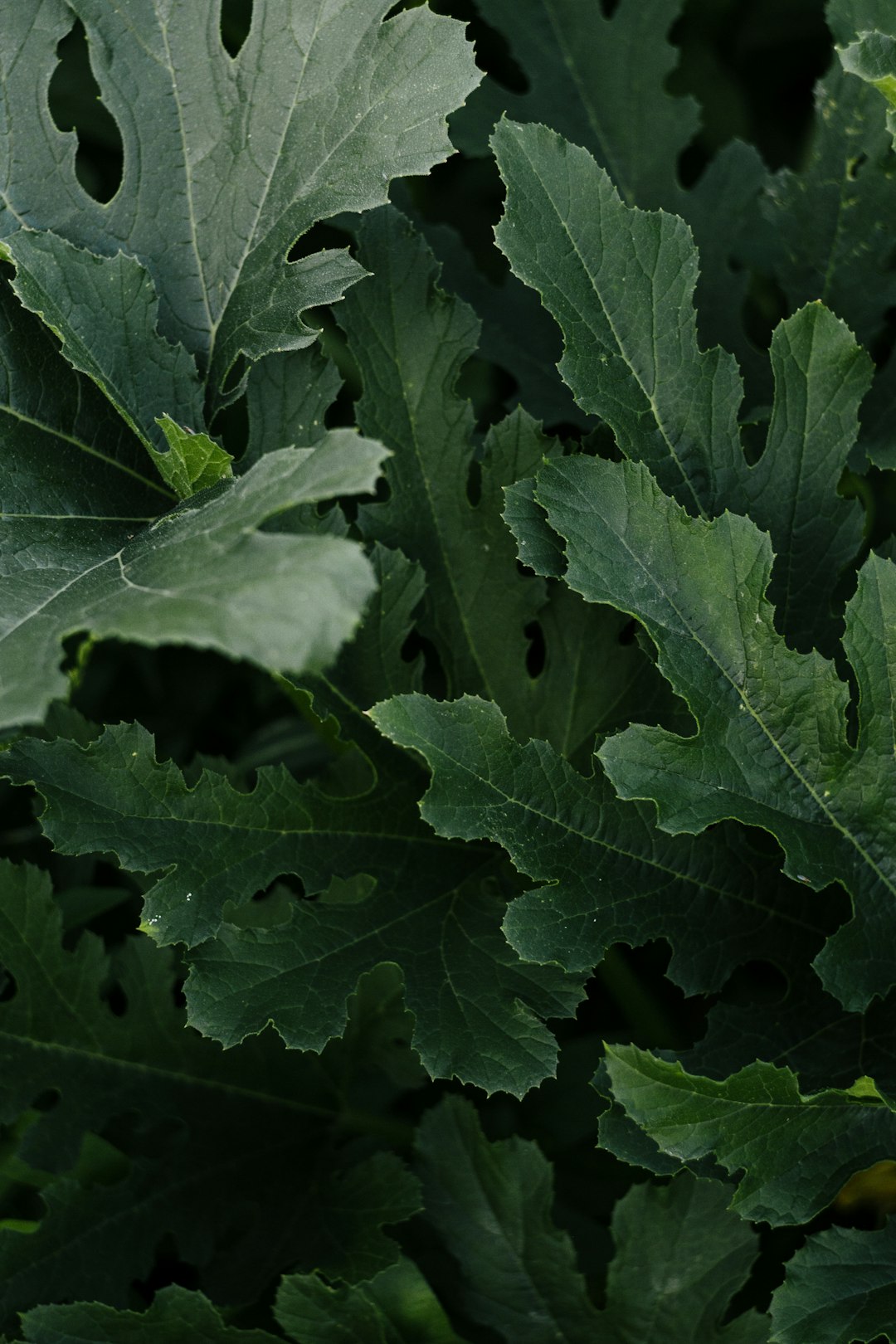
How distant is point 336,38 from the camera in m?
1.06

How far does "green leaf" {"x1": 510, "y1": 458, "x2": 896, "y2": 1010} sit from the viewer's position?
972 mm

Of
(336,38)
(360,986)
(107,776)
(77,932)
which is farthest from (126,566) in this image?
(77,932)

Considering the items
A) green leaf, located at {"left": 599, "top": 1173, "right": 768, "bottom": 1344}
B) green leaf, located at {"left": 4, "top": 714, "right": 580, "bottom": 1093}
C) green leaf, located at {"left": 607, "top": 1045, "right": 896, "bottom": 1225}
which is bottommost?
green leaf, located at {"left": 599, "top": 1173, "right": 768, "bottom": 1344}

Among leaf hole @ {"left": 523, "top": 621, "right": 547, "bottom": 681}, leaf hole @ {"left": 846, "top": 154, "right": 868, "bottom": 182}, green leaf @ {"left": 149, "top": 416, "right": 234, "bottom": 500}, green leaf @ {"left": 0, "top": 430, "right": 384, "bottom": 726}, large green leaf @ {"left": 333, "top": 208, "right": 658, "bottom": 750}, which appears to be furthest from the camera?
leaf hole @ {"left": 523, "top": 621, "right": 547, "bottom": 681}

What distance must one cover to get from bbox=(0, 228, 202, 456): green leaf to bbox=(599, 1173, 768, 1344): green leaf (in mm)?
703

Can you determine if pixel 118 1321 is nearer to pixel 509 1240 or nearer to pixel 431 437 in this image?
pixel 509 1240

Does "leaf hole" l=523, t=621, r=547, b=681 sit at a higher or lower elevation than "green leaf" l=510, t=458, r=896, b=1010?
lower

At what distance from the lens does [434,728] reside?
3.25 feet

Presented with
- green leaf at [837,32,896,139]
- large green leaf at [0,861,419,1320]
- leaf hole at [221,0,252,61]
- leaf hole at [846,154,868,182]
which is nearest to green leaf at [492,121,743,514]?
green leaf at [837,32,896,139]

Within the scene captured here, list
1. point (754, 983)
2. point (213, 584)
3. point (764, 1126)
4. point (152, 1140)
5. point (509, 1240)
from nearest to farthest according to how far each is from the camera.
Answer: point (213, 584) → point (764, 1126) → point (509, 1240) → point (152, 1140) → point (754, 983)

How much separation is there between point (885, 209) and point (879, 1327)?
3.17 ft

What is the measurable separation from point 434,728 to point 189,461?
277mm

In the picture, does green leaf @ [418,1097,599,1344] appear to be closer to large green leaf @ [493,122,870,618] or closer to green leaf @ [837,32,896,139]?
large green leaf @ [493,122,870,618]

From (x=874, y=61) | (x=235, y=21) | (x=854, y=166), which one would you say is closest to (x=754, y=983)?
(x=854, y=166)
